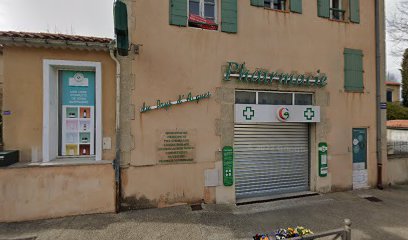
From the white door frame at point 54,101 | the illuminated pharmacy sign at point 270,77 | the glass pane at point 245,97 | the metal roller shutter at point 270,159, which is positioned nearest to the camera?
the white door frame at point 54,101

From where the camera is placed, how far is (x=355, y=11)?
699 cm

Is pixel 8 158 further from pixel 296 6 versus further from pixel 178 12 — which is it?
pixel 296 6

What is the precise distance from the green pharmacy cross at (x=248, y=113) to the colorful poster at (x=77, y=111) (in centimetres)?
378

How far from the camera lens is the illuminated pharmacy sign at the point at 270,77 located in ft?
18.7

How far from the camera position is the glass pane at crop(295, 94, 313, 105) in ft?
20.9

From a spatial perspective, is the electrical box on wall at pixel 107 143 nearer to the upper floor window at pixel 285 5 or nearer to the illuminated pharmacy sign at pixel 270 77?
the illuminated pharmacy sign at pixel 270 77

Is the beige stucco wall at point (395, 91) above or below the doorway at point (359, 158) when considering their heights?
above

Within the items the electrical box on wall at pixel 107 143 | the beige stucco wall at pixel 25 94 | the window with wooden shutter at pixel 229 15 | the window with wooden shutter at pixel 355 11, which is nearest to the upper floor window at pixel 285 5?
the window with wooden shutter at pixel 229 15

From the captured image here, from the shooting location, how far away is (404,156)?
7629mm

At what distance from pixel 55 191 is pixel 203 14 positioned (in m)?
5.34

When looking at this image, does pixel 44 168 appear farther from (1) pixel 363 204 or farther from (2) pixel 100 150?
(1) pixel 363 204

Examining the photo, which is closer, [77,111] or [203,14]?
[77,111]

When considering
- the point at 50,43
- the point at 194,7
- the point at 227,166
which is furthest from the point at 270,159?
the point at 50,43

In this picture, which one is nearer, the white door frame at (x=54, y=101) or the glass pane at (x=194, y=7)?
the white door frame at (x=54, y=101)
